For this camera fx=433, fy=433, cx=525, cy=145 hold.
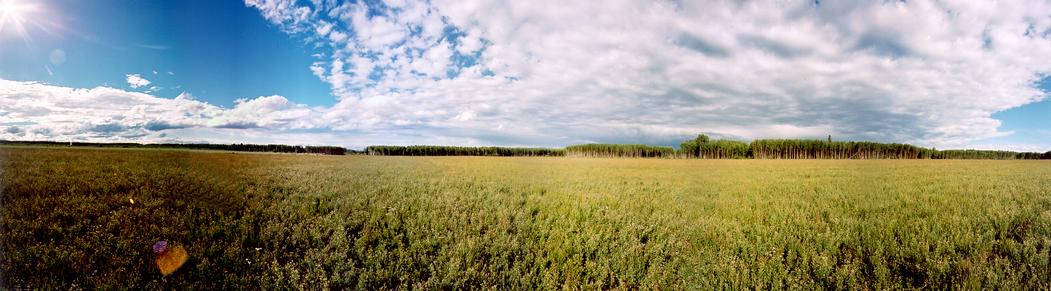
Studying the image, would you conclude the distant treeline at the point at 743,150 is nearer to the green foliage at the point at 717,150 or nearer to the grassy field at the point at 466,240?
the green foliage at the point at 717,150

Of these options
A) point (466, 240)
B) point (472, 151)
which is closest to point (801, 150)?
point (472, 151)

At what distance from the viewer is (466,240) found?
813 centimetres

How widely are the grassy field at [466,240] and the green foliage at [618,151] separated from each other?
101763 mm

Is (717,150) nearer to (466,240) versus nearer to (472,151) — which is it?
(472,151)

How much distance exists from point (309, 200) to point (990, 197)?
1918 centimetres

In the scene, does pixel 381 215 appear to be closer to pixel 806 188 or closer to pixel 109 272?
pixel 109 272

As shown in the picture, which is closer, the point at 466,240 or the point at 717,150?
the point at 466,240

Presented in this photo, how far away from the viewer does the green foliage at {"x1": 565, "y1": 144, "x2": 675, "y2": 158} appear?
113m

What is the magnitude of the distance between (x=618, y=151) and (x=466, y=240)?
110m

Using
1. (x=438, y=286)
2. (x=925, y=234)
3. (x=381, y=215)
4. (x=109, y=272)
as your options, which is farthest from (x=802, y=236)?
(x=109, y=272)

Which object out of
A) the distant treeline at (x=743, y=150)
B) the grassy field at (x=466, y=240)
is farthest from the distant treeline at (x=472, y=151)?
the grassy field at (x=466, y=240)

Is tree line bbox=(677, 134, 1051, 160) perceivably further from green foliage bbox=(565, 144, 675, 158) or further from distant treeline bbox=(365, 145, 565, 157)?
distant treeline bbox=(365, 145, 565, 157)

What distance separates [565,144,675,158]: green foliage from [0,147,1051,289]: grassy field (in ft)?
334

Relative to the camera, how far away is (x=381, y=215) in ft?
30.2
